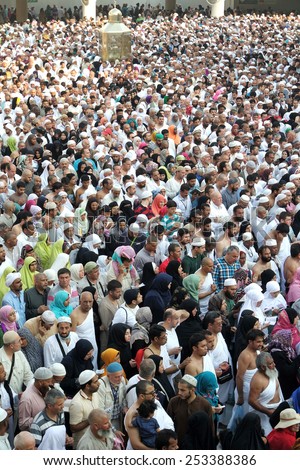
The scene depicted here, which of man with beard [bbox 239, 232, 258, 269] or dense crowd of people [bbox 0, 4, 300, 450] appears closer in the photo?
dense crowd of people [bbox 0, 4, 300, 450]

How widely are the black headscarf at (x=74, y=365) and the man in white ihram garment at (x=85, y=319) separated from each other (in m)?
0.83

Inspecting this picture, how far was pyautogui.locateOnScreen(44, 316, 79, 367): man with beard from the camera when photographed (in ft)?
25.1

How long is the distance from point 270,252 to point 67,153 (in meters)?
5.24

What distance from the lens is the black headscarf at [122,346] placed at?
7.73 metres

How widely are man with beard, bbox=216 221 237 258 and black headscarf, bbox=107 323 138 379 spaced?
108 inches

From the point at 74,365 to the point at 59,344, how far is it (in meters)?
0.37

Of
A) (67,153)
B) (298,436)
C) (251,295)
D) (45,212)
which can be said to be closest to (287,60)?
(67,153)

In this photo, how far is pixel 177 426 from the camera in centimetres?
674

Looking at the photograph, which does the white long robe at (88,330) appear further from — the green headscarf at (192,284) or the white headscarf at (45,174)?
the white headscarf at (45,174)

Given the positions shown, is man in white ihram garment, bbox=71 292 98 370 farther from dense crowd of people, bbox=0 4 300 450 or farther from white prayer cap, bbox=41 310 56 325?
white prayer cap, bbox=41 310 56 325

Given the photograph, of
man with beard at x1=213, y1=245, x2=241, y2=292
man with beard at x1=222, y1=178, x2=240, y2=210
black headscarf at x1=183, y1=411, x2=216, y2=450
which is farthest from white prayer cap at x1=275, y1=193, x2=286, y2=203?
black headscarf at x1=183, y1=411, x2=216, y2=450

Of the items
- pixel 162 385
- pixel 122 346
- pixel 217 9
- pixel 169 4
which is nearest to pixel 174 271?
pixel 122 346

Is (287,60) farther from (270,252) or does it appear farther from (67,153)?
(270,252)

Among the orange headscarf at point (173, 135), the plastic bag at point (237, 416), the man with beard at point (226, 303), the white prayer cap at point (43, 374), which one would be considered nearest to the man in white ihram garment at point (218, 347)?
the plastic bag at point (237, 416)
